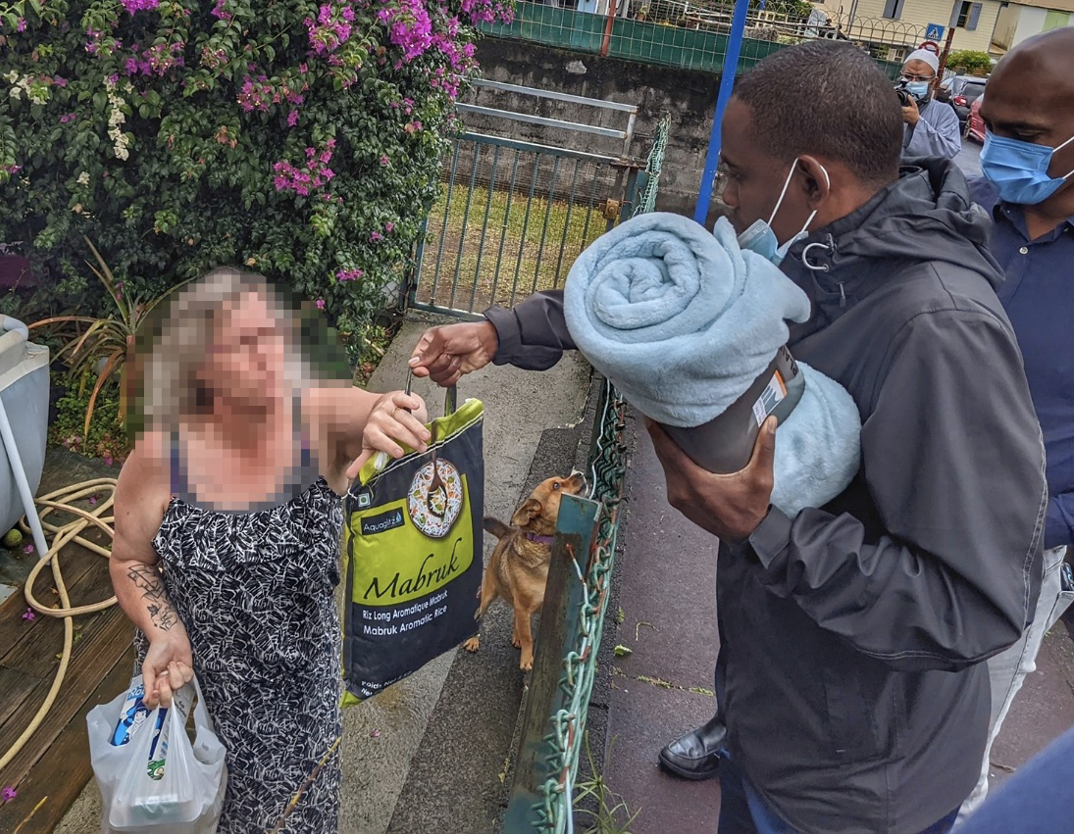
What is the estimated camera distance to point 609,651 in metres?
3.30

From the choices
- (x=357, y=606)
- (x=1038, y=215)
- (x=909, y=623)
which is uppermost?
(x=1038, y=215)

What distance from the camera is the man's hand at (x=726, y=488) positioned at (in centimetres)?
121

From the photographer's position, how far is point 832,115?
138cm

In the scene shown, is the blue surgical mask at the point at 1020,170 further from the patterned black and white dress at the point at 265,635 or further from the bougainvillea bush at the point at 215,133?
the bougainvillea bush at the point at 215,133

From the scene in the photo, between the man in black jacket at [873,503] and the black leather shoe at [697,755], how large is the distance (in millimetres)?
1156

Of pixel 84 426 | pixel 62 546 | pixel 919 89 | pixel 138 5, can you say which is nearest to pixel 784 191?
pixel 138 5

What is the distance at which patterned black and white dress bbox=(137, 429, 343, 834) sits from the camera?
171 centimetres

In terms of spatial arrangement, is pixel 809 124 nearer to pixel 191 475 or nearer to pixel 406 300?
pixel 191 475

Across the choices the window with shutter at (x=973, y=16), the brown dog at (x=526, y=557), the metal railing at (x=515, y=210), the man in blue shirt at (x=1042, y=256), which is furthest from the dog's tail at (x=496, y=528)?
the window with shutter at (x=973, y=16)

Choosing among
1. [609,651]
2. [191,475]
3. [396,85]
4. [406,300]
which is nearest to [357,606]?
[191,475]

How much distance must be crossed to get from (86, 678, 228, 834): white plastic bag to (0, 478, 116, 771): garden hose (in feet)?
3.76

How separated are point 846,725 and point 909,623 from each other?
1.12 ft

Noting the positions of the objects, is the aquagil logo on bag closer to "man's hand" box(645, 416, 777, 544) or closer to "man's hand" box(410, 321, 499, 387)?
"man's hand" box(410, 321, 499, 387)

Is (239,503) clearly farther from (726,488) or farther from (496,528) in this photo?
(496,528)
